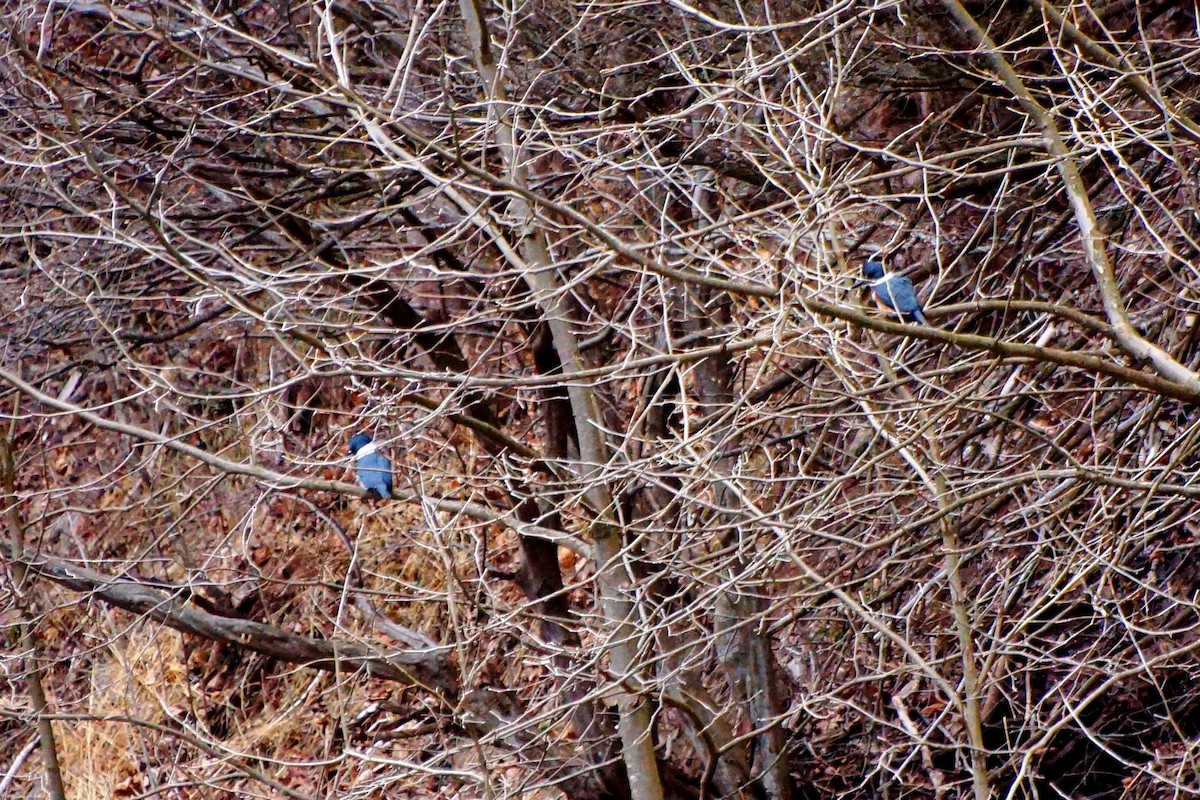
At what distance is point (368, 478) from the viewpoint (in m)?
5.85

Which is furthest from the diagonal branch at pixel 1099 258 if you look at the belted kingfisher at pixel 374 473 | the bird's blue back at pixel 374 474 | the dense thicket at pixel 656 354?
the bird's blue back at pixel 374 474

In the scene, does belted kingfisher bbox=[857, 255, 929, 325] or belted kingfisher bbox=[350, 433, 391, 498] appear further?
belted kingfisher bbox=[350, 433, 391, 498]

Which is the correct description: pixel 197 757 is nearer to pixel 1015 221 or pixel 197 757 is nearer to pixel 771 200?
pixel 771 200

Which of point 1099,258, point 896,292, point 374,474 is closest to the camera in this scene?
point 1099,258

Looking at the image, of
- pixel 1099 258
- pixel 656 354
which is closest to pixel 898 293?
pixel 656 354

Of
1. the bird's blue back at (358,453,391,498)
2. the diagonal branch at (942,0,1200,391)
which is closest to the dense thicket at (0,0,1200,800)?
the bird's blue back at (358,453,391,498)

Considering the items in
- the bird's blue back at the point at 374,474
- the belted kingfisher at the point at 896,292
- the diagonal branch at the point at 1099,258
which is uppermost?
the diagonal branch at the point at 1099,258

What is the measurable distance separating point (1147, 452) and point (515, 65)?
3.18 meters

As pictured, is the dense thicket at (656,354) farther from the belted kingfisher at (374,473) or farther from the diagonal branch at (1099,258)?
the diagonal branch at (1099,258)

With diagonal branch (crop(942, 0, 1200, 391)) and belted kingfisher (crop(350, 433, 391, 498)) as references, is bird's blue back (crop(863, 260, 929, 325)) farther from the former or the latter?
belted kingfisher (crop(350, 433, 391, 498))

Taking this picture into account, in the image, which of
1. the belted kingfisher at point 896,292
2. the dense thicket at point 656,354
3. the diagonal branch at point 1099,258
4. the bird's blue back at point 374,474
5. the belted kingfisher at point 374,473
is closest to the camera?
the diagonal branch at point 1099,258

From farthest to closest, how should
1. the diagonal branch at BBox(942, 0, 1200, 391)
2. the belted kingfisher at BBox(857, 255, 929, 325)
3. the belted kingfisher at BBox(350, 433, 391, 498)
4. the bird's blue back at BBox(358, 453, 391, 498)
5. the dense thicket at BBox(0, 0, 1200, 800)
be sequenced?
the bird's blue back at BBox(358, 453, 391, 498) < the belted kingfisher at BBox(350, 433, 391, 498) < the dense thicket at BBox(0, 0, 1200, 800) < the belted kingfisher at BBox(857, 255, 929, 325) < the diagonal branch at BBox(942, 0, 1200, 391)

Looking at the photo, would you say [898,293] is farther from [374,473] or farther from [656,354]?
[374,473]

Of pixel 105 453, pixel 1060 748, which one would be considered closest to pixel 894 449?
pixel 1060 748
